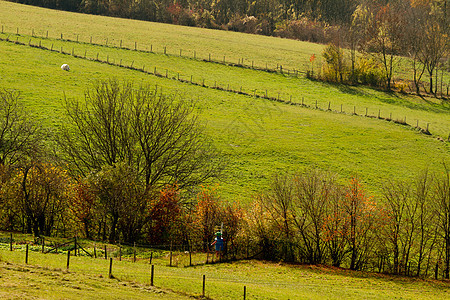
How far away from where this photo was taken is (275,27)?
146750 millimetres

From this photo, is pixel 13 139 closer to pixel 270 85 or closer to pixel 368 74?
pixel 270 85

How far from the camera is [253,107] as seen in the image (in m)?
77.6

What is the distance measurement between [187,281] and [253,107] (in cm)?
5073

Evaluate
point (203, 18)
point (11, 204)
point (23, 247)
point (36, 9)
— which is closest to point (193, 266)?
point (23, 247)

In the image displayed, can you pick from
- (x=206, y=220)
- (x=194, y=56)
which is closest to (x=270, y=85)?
(x=194, y=56)

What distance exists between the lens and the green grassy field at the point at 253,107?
61.7m

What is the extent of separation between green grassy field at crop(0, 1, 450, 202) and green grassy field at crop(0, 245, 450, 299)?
1583cm

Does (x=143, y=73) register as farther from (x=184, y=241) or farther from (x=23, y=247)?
(x=23, y=247)

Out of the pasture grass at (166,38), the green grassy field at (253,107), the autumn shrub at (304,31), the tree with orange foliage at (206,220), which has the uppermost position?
the autumn shrub at (304,31)

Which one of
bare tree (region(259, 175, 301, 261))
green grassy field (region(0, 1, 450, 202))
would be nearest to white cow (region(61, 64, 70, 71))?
green grassy field (region(0, 1, 450, 202))

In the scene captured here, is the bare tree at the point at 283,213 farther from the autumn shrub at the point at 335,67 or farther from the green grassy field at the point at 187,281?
the autumn shrub at the point at 335,67

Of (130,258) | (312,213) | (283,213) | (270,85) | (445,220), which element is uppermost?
(270,85)

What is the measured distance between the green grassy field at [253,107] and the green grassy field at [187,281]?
15835 millimetres

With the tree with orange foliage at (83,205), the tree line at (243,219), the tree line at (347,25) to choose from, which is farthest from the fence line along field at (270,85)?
the tree with orange foliage at (83,205)
